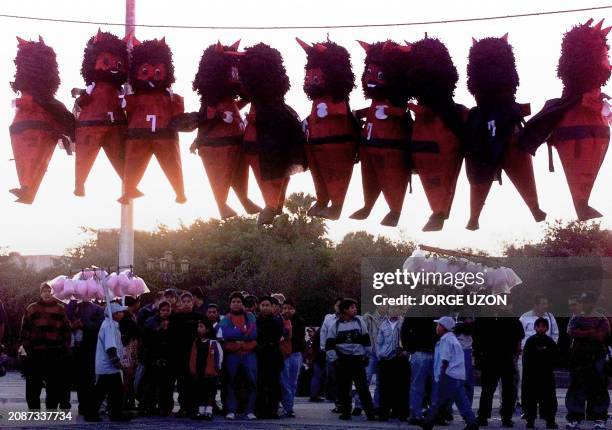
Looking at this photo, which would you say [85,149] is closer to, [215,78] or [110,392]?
[215,78]

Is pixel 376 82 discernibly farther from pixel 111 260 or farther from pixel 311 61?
pixel 111 260

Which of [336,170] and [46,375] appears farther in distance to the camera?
[46,375]

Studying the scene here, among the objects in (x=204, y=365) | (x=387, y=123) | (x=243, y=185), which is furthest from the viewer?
(x=204, y=365)

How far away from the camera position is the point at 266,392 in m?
14.5

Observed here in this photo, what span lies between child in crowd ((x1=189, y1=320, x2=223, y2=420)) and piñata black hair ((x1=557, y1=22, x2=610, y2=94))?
26.7ft

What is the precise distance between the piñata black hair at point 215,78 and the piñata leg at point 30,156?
99 centimetres

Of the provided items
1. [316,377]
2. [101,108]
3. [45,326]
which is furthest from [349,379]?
[101,108]

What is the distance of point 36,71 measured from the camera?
700 centimetres

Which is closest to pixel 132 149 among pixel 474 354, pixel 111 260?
pixel 474 354

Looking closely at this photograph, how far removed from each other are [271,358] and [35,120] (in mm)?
7965

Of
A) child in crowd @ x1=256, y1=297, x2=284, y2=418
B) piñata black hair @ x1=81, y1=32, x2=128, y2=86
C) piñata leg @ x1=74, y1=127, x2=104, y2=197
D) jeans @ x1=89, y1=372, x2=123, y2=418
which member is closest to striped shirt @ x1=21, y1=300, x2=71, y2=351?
jeans @ x1=89, y1=372, x2=123, y2=418

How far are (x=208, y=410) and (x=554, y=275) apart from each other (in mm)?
22271

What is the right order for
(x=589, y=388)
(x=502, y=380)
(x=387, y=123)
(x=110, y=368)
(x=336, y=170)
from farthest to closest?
(x=502, y=380)
(x=589, y=388)
(x=110, y=368)
(x=336, y=170)
(x=387, y=123)

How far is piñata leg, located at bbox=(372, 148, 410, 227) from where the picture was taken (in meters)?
6.38
